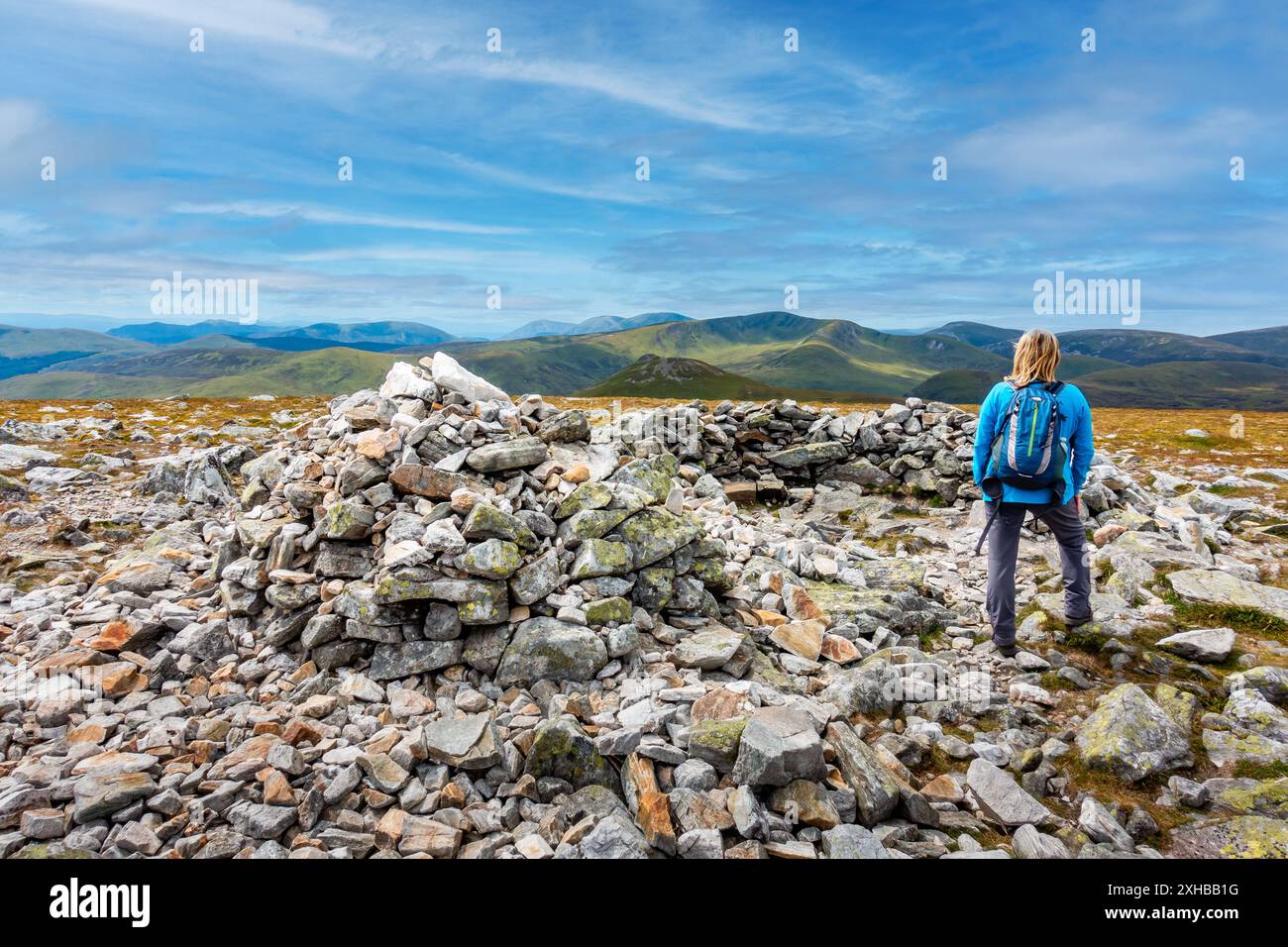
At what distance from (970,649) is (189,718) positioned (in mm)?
10465

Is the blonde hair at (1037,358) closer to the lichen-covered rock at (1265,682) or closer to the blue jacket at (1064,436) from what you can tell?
the blue jacket at (1064,436)

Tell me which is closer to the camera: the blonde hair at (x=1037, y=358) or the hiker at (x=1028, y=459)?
the hiker at (x=1028, y=459)

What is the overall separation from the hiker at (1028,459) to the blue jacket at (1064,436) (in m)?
0.01

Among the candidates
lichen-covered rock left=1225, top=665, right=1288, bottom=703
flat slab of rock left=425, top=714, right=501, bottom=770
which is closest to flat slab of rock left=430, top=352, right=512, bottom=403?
flat slab of rock left=425, top=714, right=501, bottom=770

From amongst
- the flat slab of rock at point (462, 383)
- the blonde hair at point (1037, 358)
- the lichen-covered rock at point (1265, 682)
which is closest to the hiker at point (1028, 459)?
the blonde hair at point (1037, 358)

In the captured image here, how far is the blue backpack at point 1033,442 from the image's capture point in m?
7.98

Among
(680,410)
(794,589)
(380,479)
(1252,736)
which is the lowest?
(1252,736)

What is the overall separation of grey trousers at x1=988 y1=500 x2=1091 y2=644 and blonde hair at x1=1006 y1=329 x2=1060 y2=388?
1.70 m

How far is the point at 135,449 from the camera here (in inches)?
1005

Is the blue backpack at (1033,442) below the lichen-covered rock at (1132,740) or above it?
above

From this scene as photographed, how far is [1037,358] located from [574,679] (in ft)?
24.2
